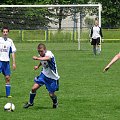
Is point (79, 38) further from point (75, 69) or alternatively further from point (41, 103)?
point (41, 103)

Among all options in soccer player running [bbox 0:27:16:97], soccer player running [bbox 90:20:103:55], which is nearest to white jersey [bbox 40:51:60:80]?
soccer player running [bbox 0:27:16:97]

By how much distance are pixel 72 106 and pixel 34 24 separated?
2359 cm

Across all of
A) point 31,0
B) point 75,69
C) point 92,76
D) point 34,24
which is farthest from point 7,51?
point 31,0

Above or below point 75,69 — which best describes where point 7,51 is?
above

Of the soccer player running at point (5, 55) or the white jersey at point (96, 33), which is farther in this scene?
the white jersey at point (96, 33)

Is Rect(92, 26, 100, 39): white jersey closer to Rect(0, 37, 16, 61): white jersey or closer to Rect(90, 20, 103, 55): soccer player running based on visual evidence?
Rect(90, 20, 103, 55): soccer player running

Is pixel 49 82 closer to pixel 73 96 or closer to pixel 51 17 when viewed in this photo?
pixel 73 96

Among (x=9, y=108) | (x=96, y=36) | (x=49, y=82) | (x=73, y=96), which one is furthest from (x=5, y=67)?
(x=96, y=36)

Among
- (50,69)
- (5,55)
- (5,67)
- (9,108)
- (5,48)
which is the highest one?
(5,48)

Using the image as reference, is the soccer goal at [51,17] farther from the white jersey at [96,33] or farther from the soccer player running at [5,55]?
the soccer player running at [5,55]

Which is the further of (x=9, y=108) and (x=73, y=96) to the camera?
(x=73, y=96)

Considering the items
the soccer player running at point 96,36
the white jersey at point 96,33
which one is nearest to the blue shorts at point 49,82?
the soccer player running at point 96,36

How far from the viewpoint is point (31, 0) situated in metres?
62.5

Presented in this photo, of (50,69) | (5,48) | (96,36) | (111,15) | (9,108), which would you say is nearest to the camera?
(9,108)
